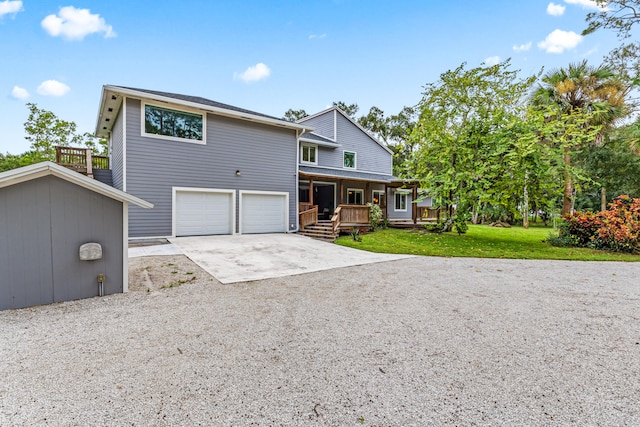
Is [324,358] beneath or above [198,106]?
beneath

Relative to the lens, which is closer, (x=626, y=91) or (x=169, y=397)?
(x=169, y=397)

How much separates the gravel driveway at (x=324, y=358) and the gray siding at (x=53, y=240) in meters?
0.31

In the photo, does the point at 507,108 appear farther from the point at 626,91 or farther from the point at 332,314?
the point at 332,314

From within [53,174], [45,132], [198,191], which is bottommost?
[53,174]

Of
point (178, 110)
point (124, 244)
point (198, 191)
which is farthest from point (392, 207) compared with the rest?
A: point (124, 244)

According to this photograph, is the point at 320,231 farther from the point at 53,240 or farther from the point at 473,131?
the point at 53,240

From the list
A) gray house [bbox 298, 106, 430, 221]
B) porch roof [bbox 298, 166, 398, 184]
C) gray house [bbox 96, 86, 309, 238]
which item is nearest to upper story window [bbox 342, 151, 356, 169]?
gray house [bbox 298, 106, 430, 221]

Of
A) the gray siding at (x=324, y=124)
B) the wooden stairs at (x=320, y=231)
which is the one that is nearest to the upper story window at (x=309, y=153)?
the gray siding at (x=324, y=124)

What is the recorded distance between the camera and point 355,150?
18266 millimetres

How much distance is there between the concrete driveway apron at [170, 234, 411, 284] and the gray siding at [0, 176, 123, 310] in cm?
195

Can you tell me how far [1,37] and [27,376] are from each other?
2026 centimetres

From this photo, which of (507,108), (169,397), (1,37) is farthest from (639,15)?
(1,37)

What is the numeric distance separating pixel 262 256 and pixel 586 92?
56.0ft

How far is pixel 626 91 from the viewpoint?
45.0 feet
